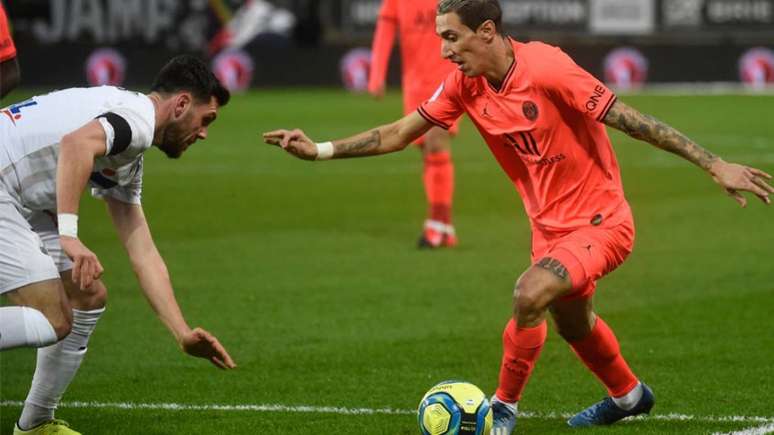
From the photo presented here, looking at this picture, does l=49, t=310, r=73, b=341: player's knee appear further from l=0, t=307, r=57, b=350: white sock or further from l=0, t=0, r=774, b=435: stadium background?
l=0, t=0, r=774, b=435: stadium background

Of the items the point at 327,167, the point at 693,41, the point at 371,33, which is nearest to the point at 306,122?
the point at 327,167

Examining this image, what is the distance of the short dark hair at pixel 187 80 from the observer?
6.08m

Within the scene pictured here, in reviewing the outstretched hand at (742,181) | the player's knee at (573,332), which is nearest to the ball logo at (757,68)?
the player's knee at (573,332)

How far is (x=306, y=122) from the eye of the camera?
964 inches

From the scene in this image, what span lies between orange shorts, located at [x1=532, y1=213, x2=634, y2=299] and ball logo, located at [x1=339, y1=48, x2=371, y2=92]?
26.0 metres

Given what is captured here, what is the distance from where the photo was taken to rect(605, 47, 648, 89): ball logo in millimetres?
31625

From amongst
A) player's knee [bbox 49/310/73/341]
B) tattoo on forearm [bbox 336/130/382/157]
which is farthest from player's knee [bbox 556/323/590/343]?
player's knee [bbox 49/310/73/341]

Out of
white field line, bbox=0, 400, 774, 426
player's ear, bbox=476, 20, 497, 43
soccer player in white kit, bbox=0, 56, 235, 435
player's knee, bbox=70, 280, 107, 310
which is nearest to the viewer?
soccer player in white kit, bbox=0, 56, 235, 435

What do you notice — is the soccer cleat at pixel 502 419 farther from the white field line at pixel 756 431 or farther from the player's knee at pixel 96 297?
the player's knee at pixel 96 297

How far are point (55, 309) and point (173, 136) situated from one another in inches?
34.9

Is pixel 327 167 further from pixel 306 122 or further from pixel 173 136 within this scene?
pixel 173 136

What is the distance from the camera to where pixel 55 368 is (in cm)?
650

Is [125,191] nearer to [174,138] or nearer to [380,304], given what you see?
[174,138]

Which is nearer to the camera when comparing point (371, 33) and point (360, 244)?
point (360, 244)
